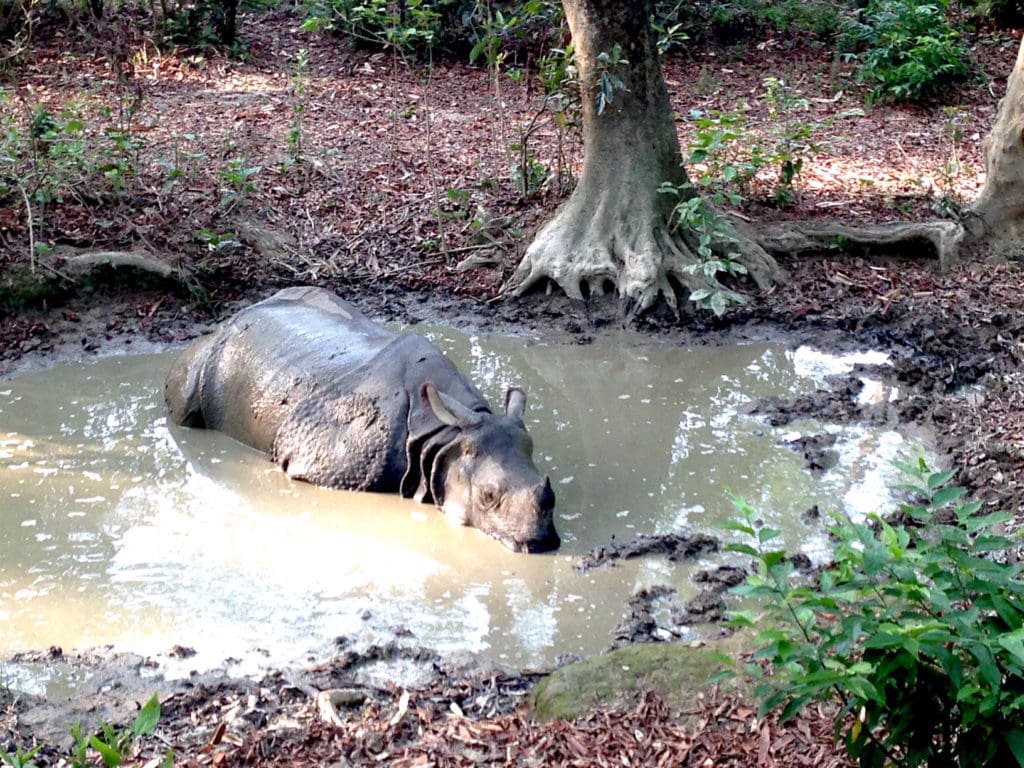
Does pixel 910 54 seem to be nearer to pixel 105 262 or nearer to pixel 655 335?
pixel 655 335

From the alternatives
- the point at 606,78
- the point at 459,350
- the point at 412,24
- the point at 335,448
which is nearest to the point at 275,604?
the point at 335,448

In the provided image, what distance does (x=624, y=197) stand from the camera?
10.6 m

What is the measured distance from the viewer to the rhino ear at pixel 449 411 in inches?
280

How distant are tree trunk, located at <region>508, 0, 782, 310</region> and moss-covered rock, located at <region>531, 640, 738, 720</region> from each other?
18.0 feet

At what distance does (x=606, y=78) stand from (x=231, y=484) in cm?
496

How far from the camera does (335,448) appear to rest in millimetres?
7582

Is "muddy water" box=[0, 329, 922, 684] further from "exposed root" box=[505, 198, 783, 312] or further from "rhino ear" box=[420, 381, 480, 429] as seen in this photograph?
"exposed root" box=[505, 198, 783, 312]

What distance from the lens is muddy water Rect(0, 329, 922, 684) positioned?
234 inches

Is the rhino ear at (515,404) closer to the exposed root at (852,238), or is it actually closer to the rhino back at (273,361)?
the rhino back at (273,361)

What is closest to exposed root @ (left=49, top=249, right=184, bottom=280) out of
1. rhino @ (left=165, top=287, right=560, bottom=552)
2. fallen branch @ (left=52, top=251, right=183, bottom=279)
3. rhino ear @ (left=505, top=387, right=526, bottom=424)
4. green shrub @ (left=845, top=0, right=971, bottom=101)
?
fallen branch @ (left=52, top=251, right=183, bottom=279)

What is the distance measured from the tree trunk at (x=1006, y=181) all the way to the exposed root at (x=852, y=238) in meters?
0.34

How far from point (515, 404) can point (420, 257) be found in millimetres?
4289

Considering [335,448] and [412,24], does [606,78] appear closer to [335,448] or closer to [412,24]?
[335,448]

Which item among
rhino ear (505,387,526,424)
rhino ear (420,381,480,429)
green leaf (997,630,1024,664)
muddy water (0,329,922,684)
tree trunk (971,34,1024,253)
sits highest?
green leaf (997,630,1024,664)
